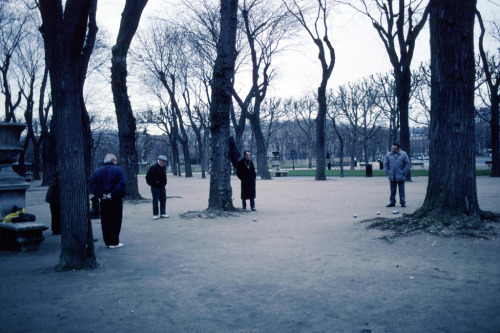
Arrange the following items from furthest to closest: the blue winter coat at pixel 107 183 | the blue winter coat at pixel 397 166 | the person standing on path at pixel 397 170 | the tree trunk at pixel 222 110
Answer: the blue winter coat at pixel 397 166
the person standing on path at pixel 397 170
the tree trunk at pixel 222 110
the blue winter coat at pixel 107 183

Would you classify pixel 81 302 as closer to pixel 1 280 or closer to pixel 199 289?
pixel 199 289

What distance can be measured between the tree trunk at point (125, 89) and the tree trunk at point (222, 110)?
4.36 metres

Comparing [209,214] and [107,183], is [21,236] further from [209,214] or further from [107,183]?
[209,214]

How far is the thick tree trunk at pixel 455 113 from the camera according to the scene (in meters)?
7.30

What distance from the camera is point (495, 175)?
2445 cm

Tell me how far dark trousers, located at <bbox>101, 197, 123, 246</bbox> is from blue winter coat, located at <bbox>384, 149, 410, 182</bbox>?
8.14m

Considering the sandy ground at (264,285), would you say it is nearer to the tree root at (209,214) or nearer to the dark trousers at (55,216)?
the dark trousers at (55,216)

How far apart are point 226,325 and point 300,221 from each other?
248 inches

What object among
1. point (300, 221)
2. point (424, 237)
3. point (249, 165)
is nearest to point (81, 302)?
point (424, 237)

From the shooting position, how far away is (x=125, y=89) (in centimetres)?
1530

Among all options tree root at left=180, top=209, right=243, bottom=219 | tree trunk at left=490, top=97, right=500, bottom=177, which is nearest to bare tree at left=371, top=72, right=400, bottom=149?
tree trunk at left=490, top=97, right=500, bottom=177

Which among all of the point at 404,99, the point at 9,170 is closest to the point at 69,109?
the point at 9,170

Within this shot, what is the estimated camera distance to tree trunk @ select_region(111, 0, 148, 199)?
1434cm

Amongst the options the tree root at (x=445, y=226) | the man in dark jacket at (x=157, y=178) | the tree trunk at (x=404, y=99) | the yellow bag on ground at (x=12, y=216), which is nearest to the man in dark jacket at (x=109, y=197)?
the yellow bag on ground at (x=12, y=216)
